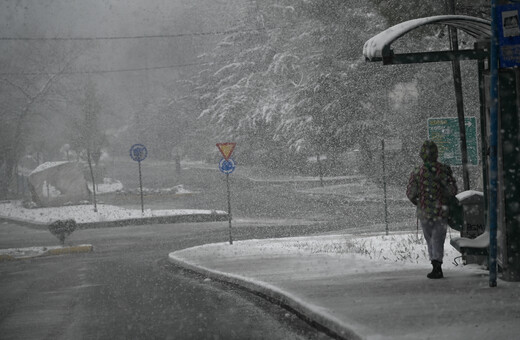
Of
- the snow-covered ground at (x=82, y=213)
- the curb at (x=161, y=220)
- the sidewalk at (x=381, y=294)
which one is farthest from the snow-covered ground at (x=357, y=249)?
the snow-covered ground at (x=82, y=213)

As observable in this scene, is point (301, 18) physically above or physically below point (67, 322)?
above

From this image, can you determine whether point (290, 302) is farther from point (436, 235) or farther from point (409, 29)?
point (409, 29)

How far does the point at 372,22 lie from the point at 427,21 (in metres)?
34.0

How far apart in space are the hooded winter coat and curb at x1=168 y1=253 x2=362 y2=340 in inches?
84.1

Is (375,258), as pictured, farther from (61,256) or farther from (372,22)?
(372,22)

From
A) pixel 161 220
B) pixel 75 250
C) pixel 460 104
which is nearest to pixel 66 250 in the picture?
pixel 75 250

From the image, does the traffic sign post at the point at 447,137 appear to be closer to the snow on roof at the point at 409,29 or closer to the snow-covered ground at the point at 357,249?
the snow-covered ground at the point at 357,249

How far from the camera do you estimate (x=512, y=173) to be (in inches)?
352

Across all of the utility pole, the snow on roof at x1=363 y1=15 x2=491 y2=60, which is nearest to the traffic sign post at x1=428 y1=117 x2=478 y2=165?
the utility pole

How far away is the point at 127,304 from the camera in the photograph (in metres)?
10.7

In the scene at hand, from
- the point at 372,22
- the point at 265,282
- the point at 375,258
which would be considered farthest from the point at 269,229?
the point at 372,22

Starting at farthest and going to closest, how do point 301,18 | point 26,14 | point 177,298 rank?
point 26,14, point 301,18, point 177,298

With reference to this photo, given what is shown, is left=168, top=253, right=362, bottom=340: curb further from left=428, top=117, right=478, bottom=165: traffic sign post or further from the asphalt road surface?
left=428, top=117, right=478, bottom=165: traffic sign post

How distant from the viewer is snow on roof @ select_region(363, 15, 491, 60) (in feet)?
31.0
